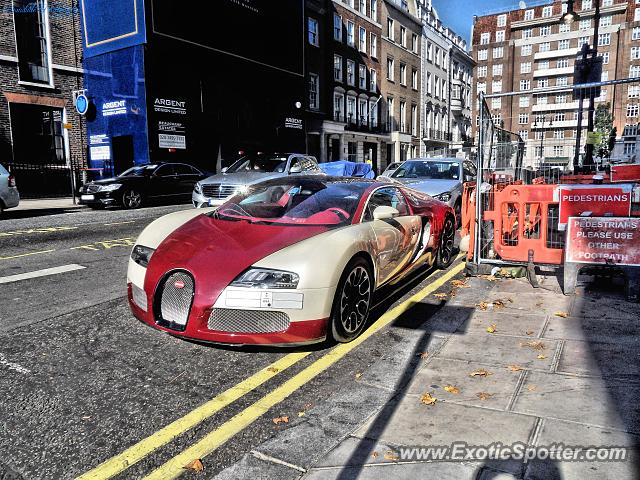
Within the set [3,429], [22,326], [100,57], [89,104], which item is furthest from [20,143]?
[3,429]

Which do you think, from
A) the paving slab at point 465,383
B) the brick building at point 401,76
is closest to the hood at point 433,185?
the paving slab at point 465,383

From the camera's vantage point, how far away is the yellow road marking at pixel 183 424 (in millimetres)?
2402

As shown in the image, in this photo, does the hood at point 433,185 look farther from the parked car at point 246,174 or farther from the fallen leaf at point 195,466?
the fallen leaf at point 195,466

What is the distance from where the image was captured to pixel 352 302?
13.1 feet

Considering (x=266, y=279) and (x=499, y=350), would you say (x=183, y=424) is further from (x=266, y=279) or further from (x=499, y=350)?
(x=499, y=350)

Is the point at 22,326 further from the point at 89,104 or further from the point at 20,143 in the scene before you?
the point at 89,104

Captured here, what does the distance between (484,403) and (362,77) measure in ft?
123

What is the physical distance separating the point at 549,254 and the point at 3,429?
216 inches

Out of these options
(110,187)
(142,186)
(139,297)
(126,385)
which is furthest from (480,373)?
(142,186)

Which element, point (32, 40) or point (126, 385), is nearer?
point (126, 385)

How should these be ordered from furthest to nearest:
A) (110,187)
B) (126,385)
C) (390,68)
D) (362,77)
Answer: (390,68)
(362,77)
(110,187)
(126,385)

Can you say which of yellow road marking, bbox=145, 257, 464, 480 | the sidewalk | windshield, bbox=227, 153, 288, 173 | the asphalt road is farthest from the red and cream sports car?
windshield, bbox=227, 153, 288, 173

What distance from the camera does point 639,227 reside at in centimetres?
505

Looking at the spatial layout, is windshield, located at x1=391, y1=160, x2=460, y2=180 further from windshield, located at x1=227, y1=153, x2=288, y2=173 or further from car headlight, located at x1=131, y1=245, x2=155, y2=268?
car headlight, located at x1=131, y1=245, x2=155, y2=268
